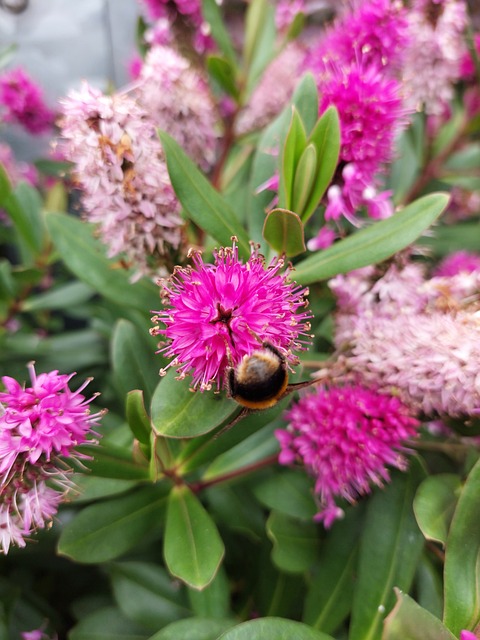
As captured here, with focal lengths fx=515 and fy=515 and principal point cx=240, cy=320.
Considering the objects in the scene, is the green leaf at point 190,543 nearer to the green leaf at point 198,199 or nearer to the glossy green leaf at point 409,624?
the glossy green leaf at point 409,624

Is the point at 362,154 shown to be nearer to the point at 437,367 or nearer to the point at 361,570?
the point at 437,367

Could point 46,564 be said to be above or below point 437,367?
below

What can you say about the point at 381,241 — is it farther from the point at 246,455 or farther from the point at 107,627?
the point at 107,627

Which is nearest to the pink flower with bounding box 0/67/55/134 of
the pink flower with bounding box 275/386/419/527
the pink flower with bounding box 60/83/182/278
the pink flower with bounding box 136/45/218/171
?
the pink flower with bounding box 136/45/218/171

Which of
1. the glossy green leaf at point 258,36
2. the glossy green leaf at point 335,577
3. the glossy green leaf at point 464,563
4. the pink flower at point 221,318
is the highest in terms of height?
the glossy green leaf at point 258,36

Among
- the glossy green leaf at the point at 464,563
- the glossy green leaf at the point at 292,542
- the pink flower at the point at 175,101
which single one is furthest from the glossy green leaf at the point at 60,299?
the glossy green leaf at the point at 464,563

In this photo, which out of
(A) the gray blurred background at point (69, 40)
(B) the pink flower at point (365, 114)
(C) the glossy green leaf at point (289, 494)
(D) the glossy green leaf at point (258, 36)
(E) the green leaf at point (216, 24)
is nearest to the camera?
(B) the pink flower at point (365, 114)

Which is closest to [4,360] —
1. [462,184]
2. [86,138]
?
[86,138]
